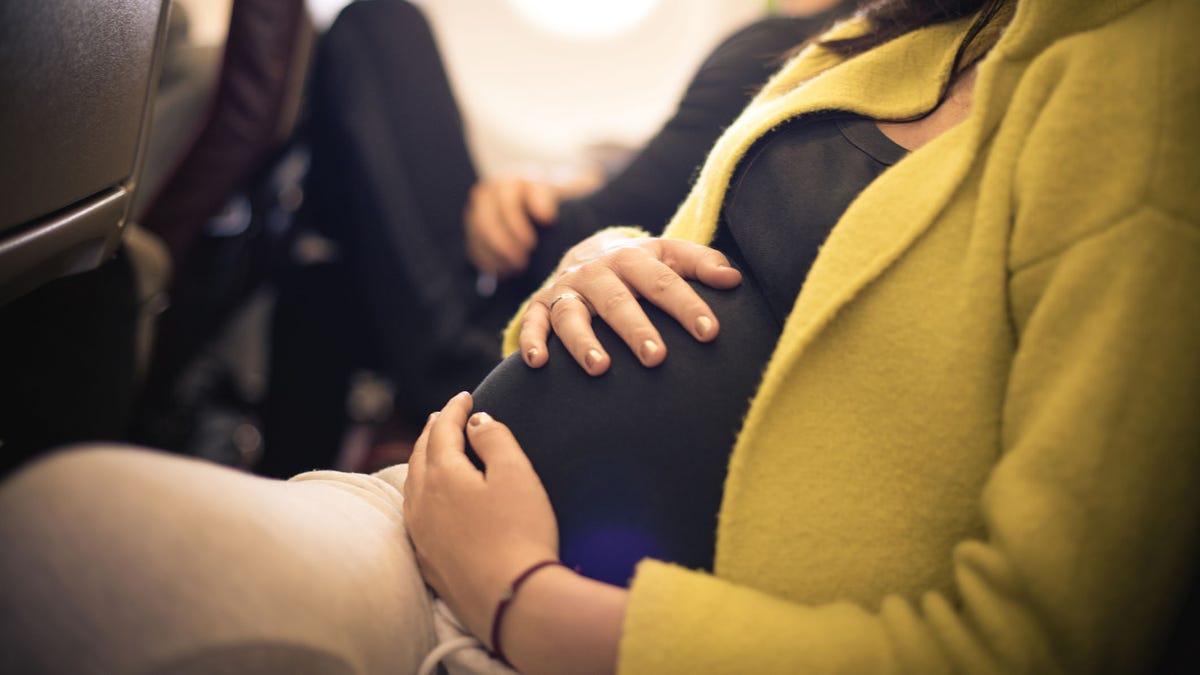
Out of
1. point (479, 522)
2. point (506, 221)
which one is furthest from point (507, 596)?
point (506, 221)

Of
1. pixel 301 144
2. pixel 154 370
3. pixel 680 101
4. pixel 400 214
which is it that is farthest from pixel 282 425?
pixel 680 101

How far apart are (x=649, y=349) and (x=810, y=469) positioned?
0.46 ft

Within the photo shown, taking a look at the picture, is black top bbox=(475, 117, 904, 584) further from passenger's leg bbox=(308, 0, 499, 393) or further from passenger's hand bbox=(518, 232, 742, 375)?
passenger's leg bbox=(308, 0, 499, 393)

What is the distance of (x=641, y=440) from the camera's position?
1.52 ft

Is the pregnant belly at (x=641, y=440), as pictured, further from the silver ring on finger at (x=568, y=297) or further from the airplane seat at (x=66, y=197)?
the airplane seat at (x=66, y=197)

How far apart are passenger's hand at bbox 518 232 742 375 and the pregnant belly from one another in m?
0.01

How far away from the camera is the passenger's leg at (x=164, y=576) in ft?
1.00

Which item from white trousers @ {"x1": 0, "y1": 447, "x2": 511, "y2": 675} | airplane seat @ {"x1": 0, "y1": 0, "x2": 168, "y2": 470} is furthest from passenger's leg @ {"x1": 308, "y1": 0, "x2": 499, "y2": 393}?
white trousers @ {"x1": 0, "y1": 447, "x2": 511, "y2": 675}

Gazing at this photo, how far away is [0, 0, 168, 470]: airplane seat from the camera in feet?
1.29

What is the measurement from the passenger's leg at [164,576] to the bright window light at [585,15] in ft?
7.35

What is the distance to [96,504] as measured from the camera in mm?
318

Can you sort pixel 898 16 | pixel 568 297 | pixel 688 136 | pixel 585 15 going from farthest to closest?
pixel 585 15 → pixel 688 136 → pixel 898 16 → pixel 568 297

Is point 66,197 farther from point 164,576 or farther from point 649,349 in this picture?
point 649,349

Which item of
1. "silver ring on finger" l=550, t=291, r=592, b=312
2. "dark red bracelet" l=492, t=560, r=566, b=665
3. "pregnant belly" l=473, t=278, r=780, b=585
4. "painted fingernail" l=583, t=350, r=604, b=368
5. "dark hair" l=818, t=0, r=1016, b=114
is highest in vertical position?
"dark hair" l=818, t=0, r=1016, b=114
